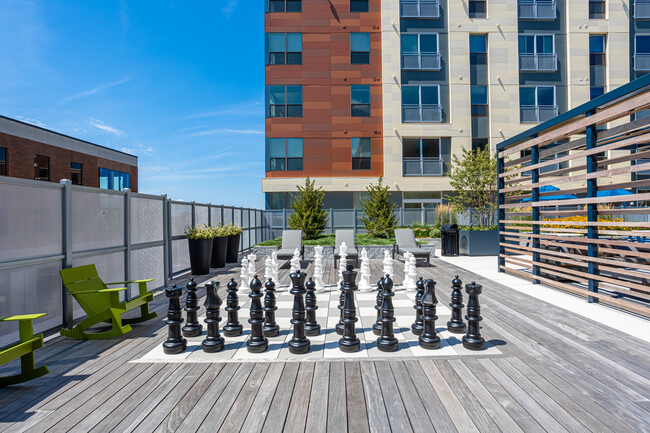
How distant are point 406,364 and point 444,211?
15.0 metres

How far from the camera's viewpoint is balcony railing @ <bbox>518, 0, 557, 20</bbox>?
21250mm

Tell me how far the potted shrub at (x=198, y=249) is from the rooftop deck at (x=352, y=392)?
17.2 ft

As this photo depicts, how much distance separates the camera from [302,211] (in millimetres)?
16328

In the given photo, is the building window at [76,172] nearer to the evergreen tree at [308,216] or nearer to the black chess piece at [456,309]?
the evergreen tree at [308,216]

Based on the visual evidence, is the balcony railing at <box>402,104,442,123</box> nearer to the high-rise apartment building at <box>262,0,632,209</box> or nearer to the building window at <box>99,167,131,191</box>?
the high-rise apartment building at <box>262,0,632,209</box>

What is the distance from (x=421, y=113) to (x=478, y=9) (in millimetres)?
7253

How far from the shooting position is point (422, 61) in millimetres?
21344

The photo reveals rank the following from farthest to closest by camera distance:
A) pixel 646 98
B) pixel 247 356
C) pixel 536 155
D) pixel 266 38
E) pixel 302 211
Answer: pixel 266 38 → pixel 302 211 → pixel 536 155 → pixel 646 98 → pixel 247 356

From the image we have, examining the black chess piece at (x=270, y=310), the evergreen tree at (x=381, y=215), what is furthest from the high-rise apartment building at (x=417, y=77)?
the black chess piece at (x=270, y=310)

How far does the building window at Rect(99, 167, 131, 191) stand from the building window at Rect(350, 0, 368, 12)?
24.1 meters

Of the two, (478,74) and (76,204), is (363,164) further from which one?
(76,204)

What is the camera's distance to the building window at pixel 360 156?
Answer: 21594 millimetres

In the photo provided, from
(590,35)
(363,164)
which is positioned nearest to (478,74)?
(590,35)

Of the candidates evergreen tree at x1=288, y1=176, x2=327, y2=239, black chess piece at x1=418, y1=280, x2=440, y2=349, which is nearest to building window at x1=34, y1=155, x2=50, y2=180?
evergreen tree at x1=288, y1=176, x2=327, y2=239
